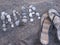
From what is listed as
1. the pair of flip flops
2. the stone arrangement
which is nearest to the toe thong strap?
the pair of flip flops

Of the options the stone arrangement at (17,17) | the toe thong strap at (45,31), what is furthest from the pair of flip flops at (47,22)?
the stone arrangement at (17,17)

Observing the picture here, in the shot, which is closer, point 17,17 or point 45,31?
point 45,31

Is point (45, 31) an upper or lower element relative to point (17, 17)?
lower

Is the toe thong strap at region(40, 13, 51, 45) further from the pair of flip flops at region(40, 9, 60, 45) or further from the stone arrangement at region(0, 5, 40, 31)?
the stone arrangement at region(0, 5, 40, 31)

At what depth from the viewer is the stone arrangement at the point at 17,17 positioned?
8.51 ft

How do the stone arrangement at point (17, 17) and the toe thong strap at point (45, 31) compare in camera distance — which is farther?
the stone arrangement at point (17, 17)

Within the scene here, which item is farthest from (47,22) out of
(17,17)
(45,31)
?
(17,17)

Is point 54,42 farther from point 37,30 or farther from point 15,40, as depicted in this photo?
point 15,40

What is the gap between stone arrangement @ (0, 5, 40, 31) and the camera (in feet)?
8.51

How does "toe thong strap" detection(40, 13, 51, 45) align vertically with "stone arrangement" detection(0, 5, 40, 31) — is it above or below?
below

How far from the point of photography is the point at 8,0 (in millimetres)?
2895

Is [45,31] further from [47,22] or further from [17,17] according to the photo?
[17,17]

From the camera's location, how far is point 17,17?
8.76ft

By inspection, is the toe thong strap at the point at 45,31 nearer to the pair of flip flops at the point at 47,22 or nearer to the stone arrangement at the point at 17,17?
the pair of flip flops at the point at 47,22
